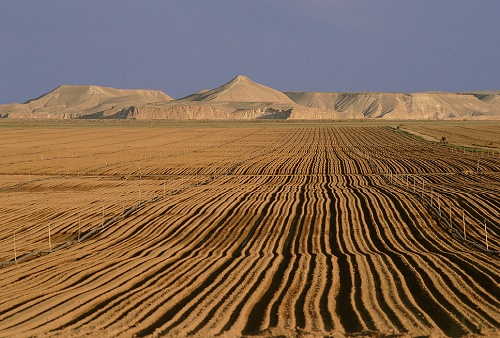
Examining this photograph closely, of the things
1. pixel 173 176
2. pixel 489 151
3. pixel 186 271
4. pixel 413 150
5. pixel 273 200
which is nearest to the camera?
pixel 186 271

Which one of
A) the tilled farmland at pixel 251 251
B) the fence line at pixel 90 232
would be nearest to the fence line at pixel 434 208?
the tilled farmland at pixel 251 251

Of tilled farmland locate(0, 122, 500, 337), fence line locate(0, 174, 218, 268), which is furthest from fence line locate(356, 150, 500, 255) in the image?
fence line locate(0, 174, 218, 268)

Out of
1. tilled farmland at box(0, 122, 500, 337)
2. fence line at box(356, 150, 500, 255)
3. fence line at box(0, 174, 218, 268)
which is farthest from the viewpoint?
fence line at box(356, 150, 500, 255)

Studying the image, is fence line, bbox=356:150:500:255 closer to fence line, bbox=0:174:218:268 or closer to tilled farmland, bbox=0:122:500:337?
tilled farmland, bbox=0:122:500:337

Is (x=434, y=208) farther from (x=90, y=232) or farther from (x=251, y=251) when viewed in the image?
(x=90, y=232)

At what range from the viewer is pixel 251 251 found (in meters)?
18.3

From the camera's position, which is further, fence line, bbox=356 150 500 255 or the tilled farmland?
fence line, bbox=356 150 500 255

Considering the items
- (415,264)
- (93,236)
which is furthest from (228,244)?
(415,264)

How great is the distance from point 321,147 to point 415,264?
148 feet

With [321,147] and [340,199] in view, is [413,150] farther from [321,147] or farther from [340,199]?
[340,199]

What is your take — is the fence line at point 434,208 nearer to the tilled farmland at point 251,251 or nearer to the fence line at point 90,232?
the tilled farmland at point 251,251

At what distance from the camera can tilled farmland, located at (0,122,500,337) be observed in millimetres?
11289

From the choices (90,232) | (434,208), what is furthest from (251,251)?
(434,208)

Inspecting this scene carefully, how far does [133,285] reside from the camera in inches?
548
